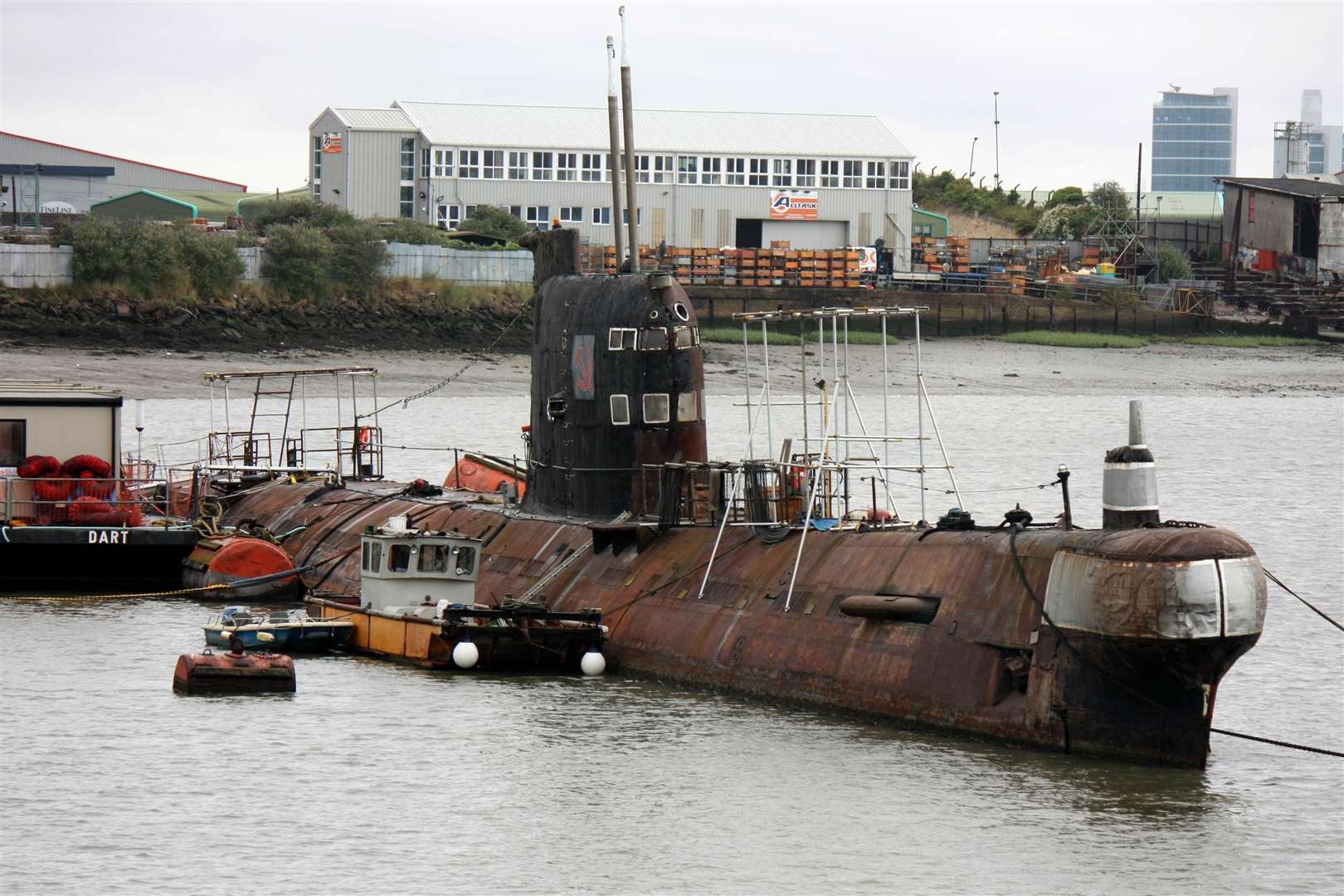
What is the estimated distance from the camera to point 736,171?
98.8 m

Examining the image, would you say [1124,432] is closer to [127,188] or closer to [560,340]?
[560,340]

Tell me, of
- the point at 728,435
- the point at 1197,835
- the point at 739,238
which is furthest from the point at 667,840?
the point at 739,238

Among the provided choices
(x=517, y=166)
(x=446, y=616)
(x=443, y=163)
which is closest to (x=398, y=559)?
(x=446, y=616)

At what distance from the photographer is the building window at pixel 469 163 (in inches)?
3762

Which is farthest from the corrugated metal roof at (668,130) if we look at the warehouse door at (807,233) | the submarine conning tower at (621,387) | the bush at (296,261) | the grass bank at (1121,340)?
the submarine conning tower at (621,387)

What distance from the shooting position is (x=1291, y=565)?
4334cm

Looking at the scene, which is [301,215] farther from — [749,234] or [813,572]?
[813,572]

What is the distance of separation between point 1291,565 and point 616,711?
74.1ft

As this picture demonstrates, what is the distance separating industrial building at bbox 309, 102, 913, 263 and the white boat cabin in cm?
6369

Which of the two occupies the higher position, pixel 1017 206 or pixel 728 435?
pixel 1017 206

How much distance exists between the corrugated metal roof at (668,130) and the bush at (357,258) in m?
16.2

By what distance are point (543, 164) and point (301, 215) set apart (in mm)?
12890

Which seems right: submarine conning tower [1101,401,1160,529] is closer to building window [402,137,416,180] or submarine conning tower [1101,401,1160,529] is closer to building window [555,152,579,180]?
building window [555,152,579,180]

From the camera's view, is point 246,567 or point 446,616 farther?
point 246,567
